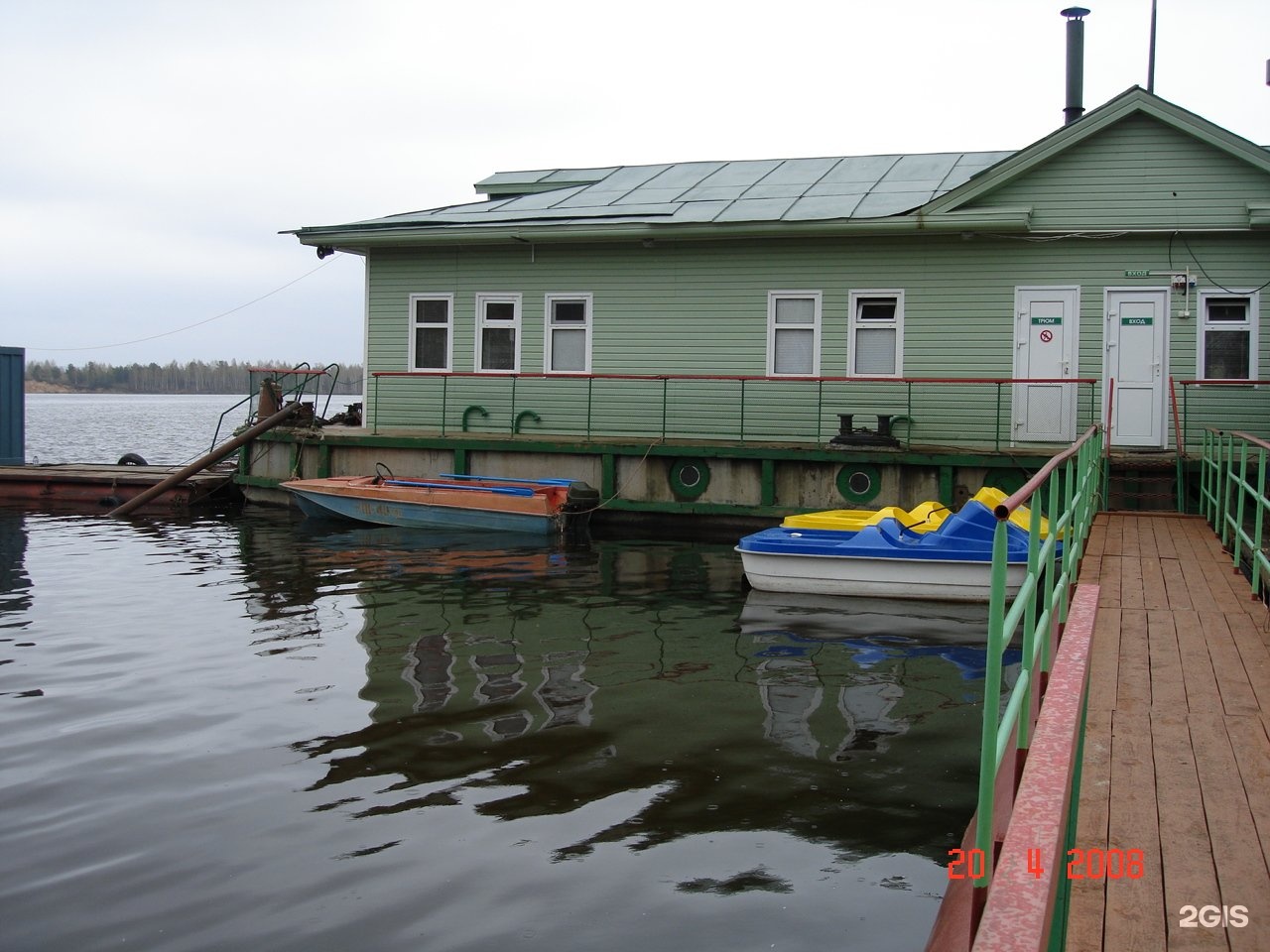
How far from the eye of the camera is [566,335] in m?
20.1

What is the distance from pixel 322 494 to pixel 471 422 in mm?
2772

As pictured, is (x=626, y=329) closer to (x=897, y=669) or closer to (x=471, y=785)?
Result: (x=897, y=669)

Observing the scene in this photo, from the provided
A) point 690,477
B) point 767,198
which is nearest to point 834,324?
point 767,198

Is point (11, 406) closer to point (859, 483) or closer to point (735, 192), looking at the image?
point (735, 192)

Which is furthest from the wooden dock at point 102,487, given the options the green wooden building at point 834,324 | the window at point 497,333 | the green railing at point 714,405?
the window at point 497,333

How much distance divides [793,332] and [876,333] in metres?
1.29

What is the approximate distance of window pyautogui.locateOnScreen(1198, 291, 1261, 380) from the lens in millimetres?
17172

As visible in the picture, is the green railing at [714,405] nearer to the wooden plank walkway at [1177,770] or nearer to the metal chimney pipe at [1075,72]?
the metal chimney pipe at [1075,72]

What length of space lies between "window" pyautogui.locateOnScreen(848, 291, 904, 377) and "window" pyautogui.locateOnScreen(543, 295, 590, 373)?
4451 mm

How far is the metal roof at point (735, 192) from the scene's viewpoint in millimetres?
19078

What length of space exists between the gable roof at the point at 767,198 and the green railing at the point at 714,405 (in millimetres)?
2294
